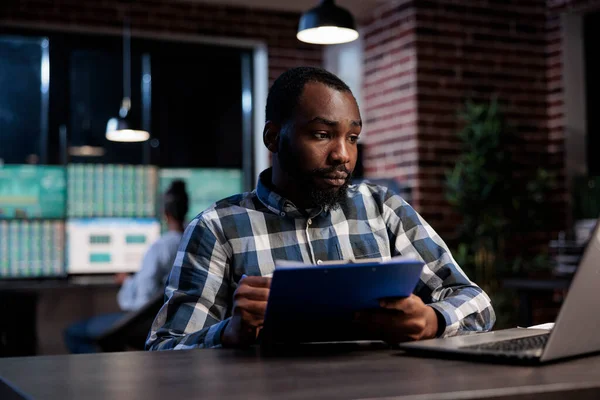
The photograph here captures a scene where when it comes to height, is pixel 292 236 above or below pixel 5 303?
above

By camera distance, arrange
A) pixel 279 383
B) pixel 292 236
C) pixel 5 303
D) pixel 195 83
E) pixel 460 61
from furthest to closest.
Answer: pixel 195 83 → pixel 460 61 → pixel 5 303 → pixel 292 236 → pixel 279 383

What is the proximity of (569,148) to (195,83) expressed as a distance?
281cm

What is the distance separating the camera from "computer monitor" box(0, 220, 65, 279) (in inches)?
218

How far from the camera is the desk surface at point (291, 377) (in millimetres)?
840

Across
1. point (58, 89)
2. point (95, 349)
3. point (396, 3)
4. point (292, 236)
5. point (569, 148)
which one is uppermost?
point (396, 3)

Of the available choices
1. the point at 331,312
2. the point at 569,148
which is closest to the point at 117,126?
the point at 569,148

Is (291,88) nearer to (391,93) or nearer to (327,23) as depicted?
(327,23)

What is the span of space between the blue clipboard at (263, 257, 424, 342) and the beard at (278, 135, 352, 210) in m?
0.39

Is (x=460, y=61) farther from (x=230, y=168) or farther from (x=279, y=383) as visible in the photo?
(x=279, y=383)

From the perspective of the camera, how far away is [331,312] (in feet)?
4.02

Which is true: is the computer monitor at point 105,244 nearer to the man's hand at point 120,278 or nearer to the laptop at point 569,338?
the man's hand at point 120,278

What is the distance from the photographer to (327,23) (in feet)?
11.7

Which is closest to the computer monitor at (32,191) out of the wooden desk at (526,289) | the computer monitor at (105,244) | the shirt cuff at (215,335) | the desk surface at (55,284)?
the computer monitor at (105,244)

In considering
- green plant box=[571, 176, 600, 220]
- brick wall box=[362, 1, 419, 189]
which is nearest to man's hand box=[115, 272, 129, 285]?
brick wall box=[362, 1, 419, 189]
